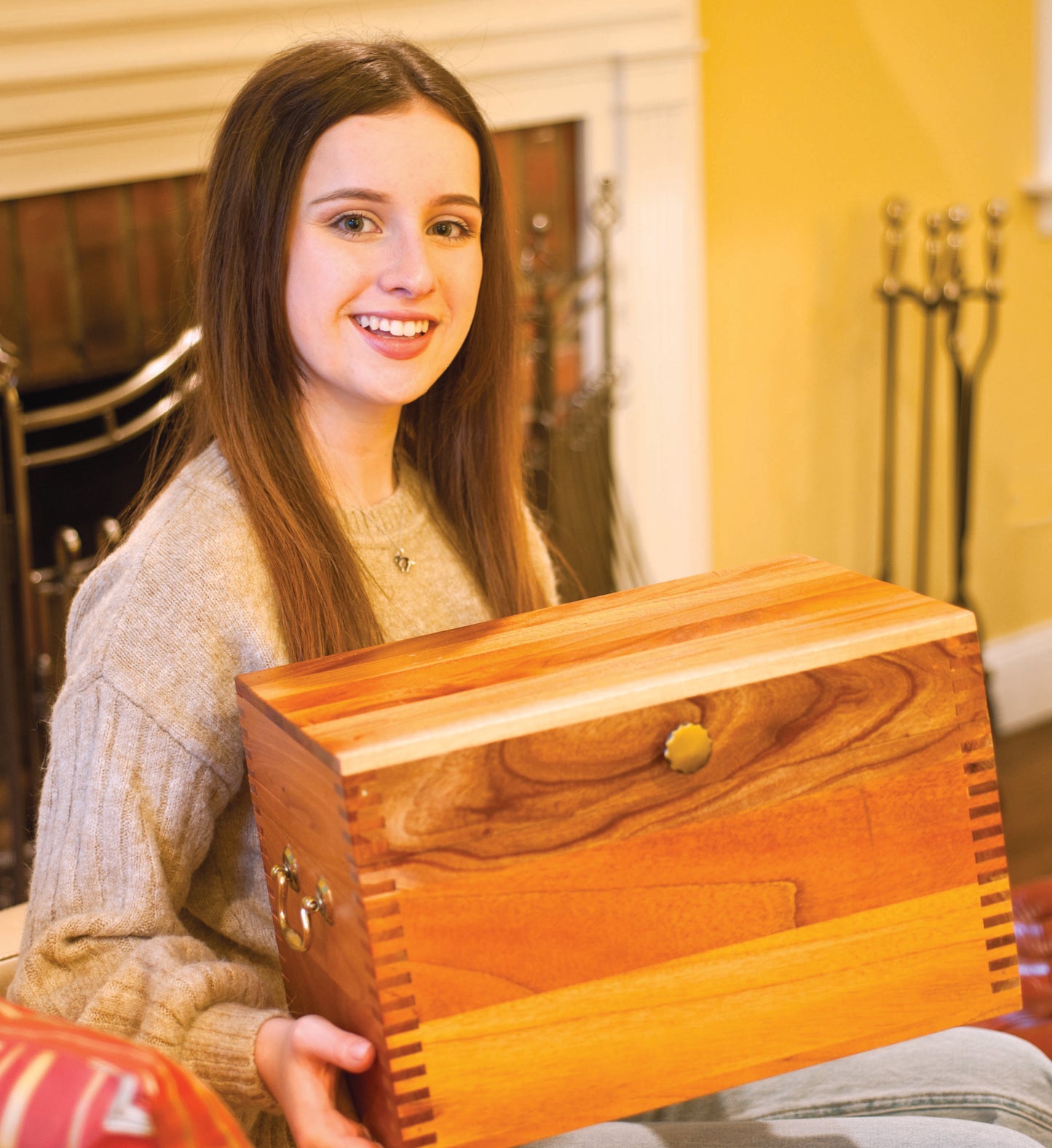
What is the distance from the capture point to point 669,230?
88.2 inches

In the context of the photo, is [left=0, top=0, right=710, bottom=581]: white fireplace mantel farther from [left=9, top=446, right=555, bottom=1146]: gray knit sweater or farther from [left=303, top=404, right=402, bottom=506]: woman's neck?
[left=9, top=446, right=555, bottom=1146]: gray knit sweater

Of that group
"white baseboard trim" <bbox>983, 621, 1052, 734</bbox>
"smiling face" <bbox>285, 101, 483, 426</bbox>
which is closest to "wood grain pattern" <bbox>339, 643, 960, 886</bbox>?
"smiling face" <bbox>285, 101, 483, 426</bbox>

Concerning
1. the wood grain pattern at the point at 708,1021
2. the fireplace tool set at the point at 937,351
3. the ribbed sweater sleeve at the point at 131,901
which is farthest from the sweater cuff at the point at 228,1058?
the fireplace tool set at the point at 937,351

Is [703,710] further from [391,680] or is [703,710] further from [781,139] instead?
[781,139]

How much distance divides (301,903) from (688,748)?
23 cm

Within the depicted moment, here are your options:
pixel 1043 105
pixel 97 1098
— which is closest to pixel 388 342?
pixel 97 1098

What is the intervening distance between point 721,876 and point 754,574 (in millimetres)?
222

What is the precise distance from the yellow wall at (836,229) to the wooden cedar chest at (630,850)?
1.63 meters

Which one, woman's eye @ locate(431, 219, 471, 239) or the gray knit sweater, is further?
woman's eye @ locate(431, 219, 471, 239)

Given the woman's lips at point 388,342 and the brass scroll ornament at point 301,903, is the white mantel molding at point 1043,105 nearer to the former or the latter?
the woman's lips at point 388,342

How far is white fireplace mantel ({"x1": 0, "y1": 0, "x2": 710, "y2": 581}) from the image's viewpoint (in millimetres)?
1687

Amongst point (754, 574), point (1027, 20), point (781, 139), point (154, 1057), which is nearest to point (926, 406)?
point (781, 139)

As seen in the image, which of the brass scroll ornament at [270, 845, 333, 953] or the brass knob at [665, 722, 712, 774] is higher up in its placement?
the brass knob at [665, 722, 712, 774]

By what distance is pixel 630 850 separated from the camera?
2.42ft
